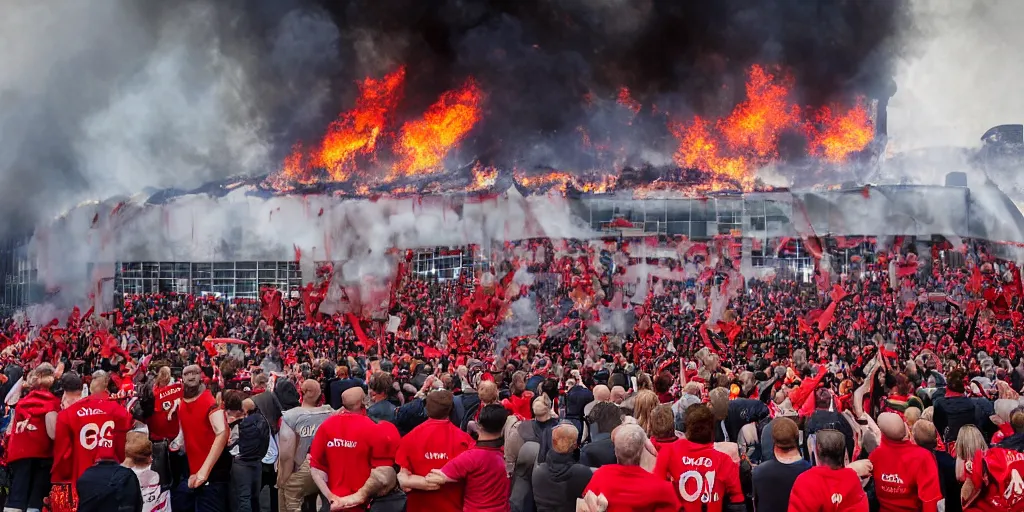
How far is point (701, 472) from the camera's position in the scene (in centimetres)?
605

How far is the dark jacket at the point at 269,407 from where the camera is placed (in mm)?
10148

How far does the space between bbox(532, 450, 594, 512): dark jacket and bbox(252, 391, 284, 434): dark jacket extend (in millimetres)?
4191

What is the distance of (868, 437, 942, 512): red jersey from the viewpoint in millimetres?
6402

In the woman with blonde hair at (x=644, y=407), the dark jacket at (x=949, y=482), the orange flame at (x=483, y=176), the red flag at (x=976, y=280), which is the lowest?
the dark jacket at (x=949, y=482)

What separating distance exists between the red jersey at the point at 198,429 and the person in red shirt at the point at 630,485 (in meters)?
4.44

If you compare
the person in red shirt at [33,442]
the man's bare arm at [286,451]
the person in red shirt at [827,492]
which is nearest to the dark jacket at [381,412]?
the man's bare arm at [286,451]

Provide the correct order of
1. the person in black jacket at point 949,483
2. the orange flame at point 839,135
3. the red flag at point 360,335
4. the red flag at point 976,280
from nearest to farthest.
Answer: the person in black jacket at point 949,483 → the red flag at point 360,335 → the red flag at point 976,280 → the orange flame at point 839,135

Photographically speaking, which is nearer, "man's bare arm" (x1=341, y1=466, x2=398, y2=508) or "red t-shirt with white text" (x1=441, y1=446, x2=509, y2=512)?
"red t-shirt with white text" (x1=441, y1=446, x2=509, y2=512)

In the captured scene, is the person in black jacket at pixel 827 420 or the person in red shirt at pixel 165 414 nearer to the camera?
the person in black jacket at pixel 827 420

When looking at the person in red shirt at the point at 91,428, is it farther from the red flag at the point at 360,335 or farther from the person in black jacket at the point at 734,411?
the red flag at the point at 360,335

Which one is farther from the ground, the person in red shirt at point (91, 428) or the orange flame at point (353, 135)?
the orange flame at point (353, 135)

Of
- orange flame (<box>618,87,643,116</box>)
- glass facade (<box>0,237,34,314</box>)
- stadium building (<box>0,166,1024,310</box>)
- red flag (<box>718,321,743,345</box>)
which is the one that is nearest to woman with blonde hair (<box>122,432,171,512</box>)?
red flag (<box>718,321,743,345</box>)

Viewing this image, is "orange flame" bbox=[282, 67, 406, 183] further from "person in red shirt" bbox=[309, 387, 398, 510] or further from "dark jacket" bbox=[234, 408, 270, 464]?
"person in red shirt" bbox=[309, 387, 398, 510]

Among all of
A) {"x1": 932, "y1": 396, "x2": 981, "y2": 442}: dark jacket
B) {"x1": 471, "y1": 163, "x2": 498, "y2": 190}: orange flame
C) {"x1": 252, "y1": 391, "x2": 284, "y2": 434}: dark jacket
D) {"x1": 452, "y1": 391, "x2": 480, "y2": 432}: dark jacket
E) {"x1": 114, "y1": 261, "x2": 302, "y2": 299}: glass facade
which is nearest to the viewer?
{"x1": 932, "y1": 396, "x2": 981, "y2": 442}: dark jacket
